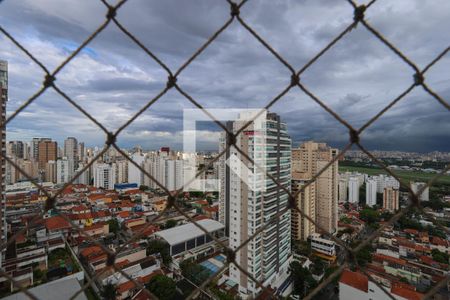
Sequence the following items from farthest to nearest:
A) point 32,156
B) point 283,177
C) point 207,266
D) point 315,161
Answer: point 32,156, point 315,161, point 207,266, point 283,177

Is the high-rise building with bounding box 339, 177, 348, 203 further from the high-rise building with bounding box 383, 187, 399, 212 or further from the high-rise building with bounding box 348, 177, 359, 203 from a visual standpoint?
the high-rise building with bounding box 383, 187, 399, 212

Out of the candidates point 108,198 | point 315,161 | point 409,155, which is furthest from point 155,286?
point 108,198

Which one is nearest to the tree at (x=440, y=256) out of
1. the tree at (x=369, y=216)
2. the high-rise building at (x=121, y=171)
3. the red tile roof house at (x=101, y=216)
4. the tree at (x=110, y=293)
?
the tree at (x=369, y=216)

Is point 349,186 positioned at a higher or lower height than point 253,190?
lower

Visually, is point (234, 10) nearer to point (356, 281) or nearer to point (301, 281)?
point (356, 281)

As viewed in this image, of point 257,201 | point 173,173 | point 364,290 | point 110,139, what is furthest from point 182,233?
point 110,139

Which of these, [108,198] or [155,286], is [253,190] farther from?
[108,198]
